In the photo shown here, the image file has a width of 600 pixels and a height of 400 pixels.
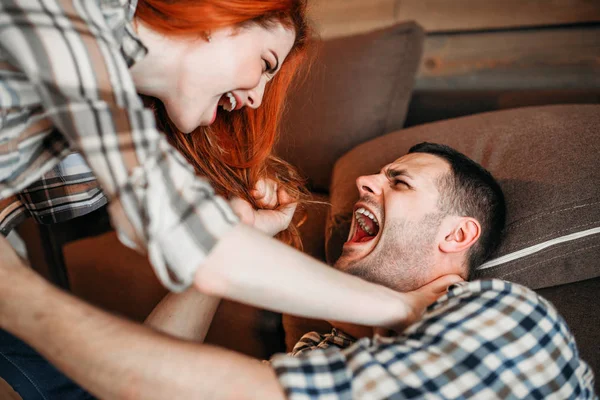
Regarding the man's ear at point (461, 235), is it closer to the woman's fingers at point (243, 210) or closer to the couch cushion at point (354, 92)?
the woman's fingers at point (243, 210)

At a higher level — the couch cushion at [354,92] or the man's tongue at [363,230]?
the couch cushion at [354,92]

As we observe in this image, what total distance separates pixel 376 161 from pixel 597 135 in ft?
1.62

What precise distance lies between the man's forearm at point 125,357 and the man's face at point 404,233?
46cm

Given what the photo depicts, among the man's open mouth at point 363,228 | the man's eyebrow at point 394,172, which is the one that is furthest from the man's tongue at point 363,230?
the man's eyebrow at point 394,172

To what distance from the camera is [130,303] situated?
1351 millimetres

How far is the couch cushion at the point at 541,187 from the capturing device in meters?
0.92

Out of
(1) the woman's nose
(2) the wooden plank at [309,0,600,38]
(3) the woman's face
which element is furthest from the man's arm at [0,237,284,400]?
(2) the wooden plank at [309,0,600,38]

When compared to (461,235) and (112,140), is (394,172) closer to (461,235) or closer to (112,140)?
(461,235)

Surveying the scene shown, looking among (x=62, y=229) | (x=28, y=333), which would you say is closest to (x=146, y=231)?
(x=28, y=333)

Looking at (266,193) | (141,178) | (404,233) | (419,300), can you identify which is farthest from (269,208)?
(141,178)

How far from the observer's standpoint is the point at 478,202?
102cm

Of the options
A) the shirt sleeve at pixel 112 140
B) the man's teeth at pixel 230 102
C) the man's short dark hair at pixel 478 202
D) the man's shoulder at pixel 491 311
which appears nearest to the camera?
the shirt sleeve at pixel 112 140

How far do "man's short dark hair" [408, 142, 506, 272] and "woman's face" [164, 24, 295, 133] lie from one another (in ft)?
1.49

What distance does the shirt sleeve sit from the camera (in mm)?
530
